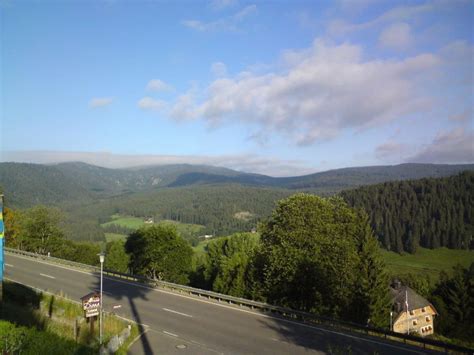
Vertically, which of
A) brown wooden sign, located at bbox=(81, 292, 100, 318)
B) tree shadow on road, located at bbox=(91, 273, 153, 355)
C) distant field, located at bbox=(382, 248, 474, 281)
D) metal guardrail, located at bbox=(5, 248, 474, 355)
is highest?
brown wooden sign, located at bbox=(81, 292, 100, 318)

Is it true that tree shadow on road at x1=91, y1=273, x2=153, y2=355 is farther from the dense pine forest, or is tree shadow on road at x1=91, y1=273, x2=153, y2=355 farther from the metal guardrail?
the dense pine forest

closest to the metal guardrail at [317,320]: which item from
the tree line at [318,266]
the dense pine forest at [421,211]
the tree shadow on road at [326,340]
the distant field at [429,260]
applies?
the tree shadow on road at [326,340]

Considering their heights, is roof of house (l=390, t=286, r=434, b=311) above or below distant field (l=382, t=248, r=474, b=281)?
above

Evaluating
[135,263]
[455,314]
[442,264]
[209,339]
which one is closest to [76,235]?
[135,263]

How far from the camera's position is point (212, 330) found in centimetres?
2111

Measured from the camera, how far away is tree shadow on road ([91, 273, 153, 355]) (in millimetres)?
20567

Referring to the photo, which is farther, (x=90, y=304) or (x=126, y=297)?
(x=126, y=297)

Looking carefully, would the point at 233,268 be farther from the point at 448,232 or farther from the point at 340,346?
the point at 448,232

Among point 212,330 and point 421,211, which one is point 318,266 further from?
point 421,211

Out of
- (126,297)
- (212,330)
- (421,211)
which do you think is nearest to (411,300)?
(126,297)

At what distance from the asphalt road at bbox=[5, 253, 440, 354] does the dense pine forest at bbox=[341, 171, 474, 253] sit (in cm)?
11954

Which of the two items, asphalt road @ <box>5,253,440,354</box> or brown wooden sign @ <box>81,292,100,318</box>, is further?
asphalt road @ <box>5,253,440,354</box>

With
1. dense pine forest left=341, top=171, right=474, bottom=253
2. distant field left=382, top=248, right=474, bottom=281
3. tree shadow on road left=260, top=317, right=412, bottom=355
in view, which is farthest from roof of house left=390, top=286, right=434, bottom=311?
dense pine forest left=341, top=171, right=474, bottom=253

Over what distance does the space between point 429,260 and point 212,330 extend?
131212 mm
